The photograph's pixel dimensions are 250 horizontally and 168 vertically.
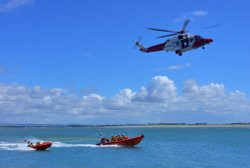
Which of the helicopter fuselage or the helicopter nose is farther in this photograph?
the helicopter fuselage

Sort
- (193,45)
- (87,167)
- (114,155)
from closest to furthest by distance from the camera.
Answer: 1. (193,45)
2. (87,167)
3. (114,155)

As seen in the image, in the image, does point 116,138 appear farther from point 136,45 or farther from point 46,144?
point 136,45

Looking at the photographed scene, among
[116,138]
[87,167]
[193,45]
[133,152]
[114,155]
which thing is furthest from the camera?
[116,138]

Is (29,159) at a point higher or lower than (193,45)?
lower

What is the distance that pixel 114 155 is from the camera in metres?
50.9

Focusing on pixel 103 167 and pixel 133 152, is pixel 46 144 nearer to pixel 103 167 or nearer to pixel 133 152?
pixel 133 152

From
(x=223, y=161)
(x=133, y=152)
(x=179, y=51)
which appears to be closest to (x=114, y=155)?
(x=133, y=152)

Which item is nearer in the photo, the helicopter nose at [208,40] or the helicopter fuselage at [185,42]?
the helicopter nose at [208,40]

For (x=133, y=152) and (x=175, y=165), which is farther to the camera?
(x=133, y=152)

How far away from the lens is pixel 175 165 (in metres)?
42.6

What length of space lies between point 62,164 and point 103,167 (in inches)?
171

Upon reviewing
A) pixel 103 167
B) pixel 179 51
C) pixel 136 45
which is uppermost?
pixel 136 45

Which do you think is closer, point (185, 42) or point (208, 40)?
point (208, 40)

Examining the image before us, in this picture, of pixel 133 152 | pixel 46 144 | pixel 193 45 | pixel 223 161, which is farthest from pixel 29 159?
pixel 193 45
